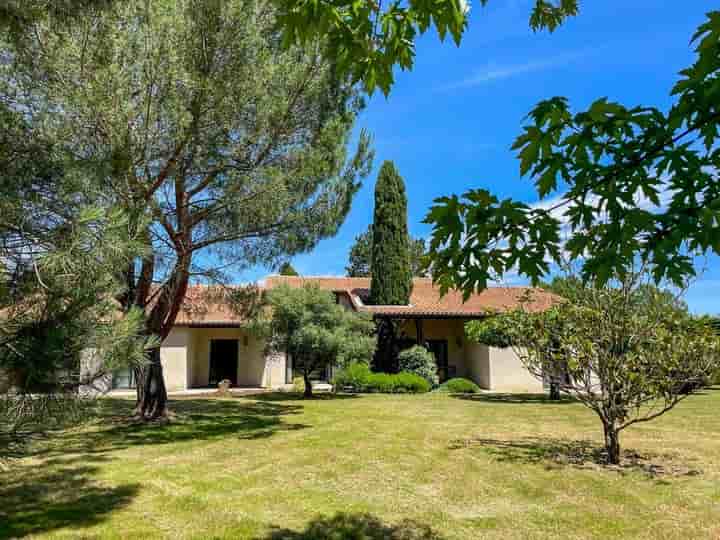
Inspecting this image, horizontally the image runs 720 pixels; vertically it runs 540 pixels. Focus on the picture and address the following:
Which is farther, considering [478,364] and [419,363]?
[478,364]

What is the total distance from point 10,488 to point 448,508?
220 inches

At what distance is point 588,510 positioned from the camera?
5117 millimetres

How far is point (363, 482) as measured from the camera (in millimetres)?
6164

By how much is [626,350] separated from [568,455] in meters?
1.95

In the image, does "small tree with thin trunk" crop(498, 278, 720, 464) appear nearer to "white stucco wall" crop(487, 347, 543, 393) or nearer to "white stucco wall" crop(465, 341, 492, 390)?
"white stucco wall" crop(487, 347, 543, 393)

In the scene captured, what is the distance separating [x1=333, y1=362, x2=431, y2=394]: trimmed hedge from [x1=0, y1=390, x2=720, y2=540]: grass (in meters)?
7.69

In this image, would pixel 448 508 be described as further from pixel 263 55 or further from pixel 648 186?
pixel 263 55

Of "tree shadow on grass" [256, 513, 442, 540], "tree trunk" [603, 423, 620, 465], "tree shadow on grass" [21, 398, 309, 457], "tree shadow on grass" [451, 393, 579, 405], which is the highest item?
"tree trunk" [603, 423, 620, 465]

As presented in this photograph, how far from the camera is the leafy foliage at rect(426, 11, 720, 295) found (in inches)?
83.8

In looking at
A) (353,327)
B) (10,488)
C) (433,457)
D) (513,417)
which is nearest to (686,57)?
(433,457)

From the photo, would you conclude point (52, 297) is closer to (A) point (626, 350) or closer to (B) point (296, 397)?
(A) point (626, 350)

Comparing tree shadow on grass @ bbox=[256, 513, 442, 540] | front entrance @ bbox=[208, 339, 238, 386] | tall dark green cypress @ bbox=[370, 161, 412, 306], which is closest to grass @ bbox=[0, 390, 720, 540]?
tree shadow on grass @ bbox=[256, 513, 442, 540]

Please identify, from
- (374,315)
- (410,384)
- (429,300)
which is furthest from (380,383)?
(429,300)

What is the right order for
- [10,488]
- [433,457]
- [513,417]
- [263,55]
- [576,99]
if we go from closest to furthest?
[576,99], [10,488], [433,457], [263,55], [513,417]
